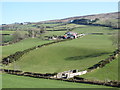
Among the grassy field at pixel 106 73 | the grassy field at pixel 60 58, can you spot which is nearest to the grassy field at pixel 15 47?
the grassy field at pixel 60 58

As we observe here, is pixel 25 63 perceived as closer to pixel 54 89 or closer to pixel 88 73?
pixel 88 73

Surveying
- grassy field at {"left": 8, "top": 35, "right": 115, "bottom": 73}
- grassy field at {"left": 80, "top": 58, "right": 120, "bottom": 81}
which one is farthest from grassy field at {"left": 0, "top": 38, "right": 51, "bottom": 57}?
grassy field at {"left": 80, "top": 58, "right": 120, "bottom": 81}

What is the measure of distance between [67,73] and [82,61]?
11715mm

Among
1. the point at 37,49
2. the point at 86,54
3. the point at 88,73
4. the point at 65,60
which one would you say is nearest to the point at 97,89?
the point at 88,73

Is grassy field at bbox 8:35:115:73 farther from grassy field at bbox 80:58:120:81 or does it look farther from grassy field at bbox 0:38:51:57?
grassy field at bbox 0:38:51:57

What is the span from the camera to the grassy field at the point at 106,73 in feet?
110

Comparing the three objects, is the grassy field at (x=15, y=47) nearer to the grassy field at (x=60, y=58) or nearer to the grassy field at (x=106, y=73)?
the grassy field at (x=60, y=58)

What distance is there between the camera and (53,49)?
6344cm

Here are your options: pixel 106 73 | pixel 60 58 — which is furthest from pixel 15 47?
pixel 106 73

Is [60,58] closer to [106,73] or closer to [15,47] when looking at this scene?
[106,73]

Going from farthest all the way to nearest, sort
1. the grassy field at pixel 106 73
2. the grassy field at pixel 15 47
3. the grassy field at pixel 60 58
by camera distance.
Answer: the grassy field at pixel 15 47 < the grassy field at pixel 60 58 < the grassy field at pixel 106 73

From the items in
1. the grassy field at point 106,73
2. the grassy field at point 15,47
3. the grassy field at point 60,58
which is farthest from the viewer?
the grassy field at point 15,47

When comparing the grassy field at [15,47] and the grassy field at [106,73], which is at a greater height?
the grassy field at [15,47]

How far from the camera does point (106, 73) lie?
3619 centimetres
